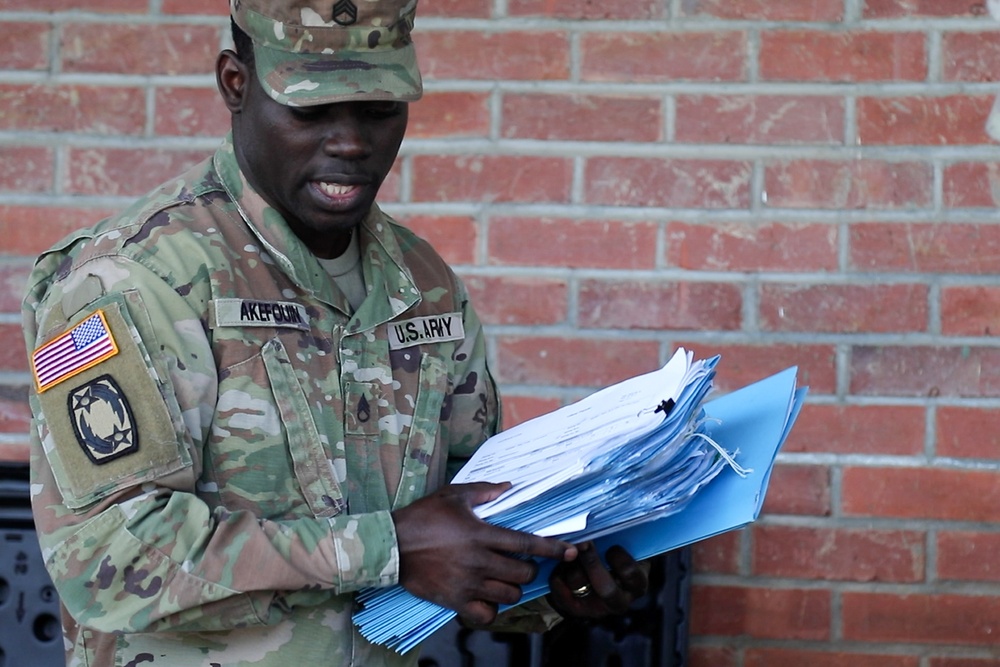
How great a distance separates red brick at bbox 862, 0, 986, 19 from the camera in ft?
7.31

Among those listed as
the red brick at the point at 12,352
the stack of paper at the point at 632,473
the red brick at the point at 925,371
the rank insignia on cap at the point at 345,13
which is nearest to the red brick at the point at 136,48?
the red brick at the point at 12,352

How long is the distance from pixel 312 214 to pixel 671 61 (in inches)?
42.2

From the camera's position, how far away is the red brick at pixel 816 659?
7.49 ft

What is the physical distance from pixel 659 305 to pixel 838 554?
56 cm

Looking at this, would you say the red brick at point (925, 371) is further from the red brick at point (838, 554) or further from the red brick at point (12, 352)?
the red brick at point (12, 352)

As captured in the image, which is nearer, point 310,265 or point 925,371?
point 310,265

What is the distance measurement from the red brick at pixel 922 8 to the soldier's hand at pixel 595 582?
50.3 inches

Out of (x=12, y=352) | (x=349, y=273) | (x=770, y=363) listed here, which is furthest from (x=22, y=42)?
(x=770, y=363)

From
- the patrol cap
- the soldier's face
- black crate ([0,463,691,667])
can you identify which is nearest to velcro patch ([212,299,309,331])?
the soldier's face

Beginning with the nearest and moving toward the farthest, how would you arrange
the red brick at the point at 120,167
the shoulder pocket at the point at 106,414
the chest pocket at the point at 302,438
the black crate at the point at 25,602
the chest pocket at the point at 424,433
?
the shoulder pocket at the point at 106,414, the chest pocket at the point at 302,438, the chest pocket at the point at 424,433, the black crate at the point at 25,602, the red brick at the point at 120,167

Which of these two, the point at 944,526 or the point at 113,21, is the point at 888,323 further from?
the point at 113,21

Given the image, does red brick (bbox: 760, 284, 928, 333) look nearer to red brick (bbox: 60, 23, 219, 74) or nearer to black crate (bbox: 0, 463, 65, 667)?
red brick (bbox: 60, 23, 219, 74)

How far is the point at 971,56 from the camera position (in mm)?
2229

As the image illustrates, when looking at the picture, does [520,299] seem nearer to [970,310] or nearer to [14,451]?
[970,310]
